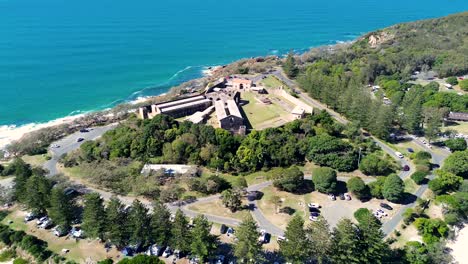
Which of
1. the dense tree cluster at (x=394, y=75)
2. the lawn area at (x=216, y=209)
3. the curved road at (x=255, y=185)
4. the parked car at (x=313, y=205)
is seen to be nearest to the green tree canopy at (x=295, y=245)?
the curved road at (x=255, y=185)

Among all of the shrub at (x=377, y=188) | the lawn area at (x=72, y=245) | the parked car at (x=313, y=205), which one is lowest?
the lawn area at (x=72, y=245)

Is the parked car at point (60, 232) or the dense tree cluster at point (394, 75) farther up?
the dense tree cluster at point (394, 75)

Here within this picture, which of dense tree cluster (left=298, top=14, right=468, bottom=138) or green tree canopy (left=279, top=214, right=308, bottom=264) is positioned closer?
green tree canopy (left=279, top=214, right=308, bottom=264)

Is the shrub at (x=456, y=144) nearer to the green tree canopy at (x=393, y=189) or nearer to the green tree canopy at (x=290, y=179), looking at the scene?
the green tree canopy at (x=393, y=189)

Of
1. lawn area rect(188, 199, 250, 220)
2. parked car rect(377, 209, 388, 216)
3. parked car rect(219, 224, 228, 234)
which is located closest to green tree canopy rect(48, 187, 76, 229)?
lawn area rect(188, 199, 250, 220)

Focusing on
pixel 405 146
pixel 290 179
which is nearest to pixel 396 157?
pixel 405 146

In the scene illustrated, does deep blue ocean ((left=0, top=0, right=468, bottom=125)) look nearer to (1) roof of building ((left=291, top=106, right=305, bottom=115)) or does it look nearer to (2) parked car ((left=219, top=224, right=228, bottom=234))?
(1) roof of building ((left=291, top=106, right=305, bottom=115))

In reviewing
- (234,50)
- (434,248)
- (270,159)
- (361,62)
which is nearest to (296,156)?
(270,159)
